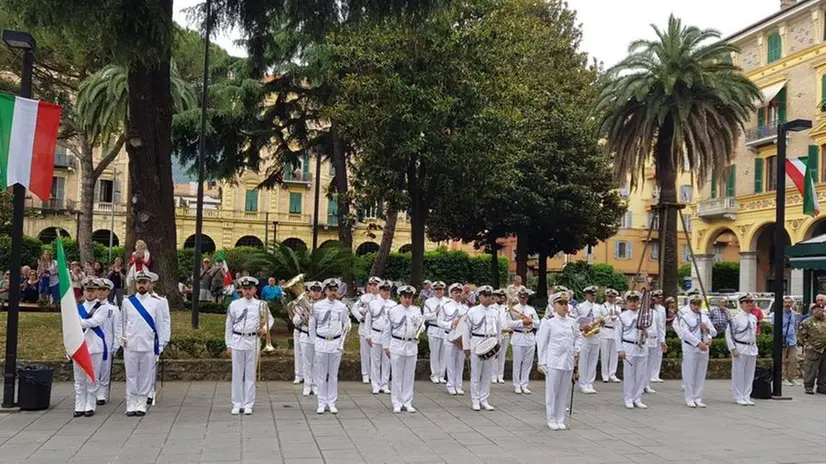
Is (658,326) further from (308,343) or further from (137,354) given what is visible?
(137,354)

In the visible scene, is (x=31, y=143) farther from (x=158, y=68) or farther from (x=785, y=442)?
(x=785, y=442)

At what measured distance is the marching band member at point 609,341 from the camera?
16.6 m

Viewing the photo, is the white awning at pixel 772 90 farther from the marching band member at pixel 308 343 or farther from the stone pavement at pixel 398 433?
the marching band member at pixel 308 343

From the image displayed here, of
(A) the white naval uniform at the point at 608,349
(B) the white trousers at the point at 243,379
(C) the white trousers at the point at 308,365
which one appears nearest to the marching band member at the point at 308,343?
(C) the white trousers at the point at 308,365

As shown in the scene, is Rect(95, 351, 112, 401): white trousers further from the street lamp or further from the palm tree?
the palm tree

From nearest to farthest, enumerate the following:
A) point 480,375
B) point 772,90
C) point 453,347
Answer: point 480,375 → point 453,347 → point 772,90

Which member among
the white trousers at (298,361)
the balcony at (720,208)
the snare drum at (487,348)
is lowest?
the white trousers at (298,361)

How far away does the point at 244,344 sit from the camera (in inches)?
477

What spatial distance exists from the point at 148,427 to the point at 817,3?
142ft

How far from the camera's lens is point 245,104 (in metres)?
29.3

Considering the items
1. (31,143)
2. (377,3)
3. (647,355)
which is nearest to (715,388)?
(647,355)

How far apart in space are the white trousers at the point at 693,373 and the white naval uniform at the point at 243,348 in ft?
25.4

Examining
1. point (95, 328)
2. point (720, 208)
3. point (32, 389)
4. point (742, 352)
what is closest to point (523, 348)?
point (742, 352)

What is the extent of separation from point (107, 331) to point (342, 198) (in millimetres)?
14460
